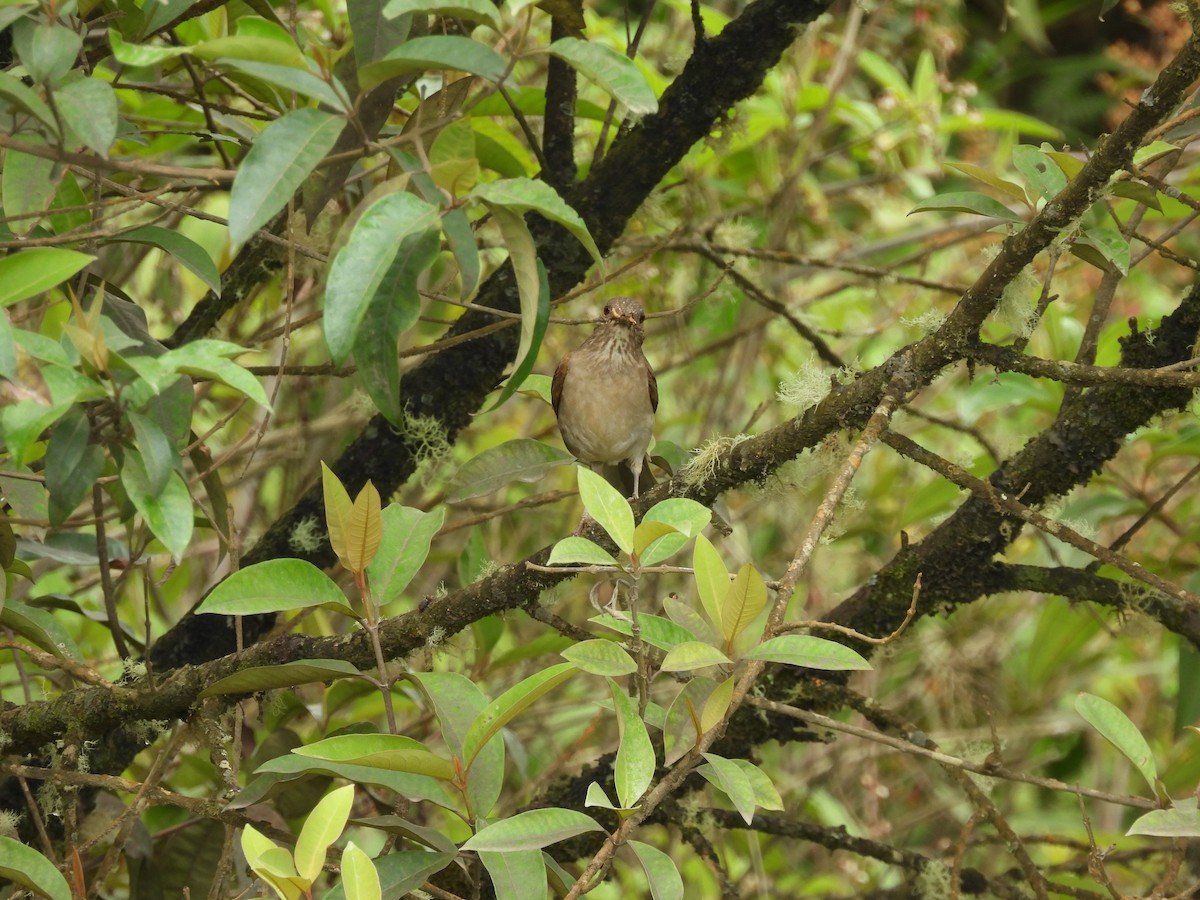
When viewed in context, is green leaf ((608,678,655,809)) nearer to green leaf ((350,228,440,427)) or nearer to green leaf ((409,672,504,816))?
green leaf ((409,672,504,816))

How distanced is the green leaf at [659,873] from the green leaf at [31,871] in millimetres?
862

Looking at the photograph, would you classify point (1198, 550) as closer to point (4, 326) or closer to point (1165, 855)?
point (1165, 855)

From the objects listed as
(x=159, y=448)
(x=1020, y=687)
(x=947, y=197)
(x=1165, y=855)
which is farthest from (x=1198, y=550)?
(x=159, y=448)

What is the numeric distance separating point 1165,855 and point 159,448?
10.7 feet

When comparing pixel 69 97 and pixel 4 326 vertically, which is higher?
pixel 69 97

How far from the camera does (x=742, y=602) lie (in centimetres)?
185

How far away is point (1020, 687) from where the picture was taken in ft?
20.3

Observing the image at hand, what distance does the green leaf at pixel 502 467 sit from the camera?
9.21ft

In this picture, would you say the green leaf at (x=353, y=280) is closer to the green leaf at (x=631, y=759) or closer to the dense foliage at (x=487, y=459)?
the dense foliage at (x=487, y=459)

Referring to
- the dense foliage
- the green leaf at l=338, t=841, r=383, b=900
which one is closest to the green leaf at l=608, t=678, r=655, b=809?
the dense foliage

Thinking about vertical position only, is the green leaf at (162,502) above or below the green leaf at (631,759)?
above

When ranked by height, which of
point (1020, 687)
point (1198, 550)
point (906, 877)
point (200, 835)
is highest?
point (1198, 550)

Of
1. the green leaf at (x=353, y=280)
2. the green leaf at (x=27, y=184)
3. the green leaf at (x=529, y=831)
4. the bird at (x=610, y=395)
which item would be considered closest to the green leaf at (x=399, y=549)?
the green leaf at (x=529, y=831)

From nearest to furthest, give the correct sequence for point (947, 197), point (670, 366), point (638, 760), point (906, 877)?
point (638, 760), point (947, 197), point (906, 877), point (670, 366)
